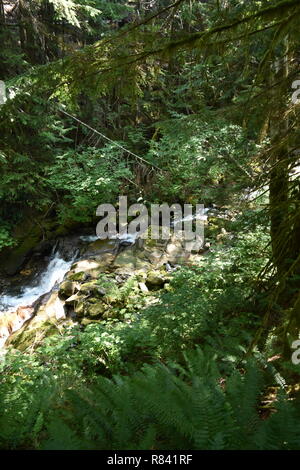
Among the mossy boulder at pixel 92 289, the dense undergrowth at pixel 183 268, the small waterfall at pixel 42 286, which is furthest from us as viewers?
the small waterfall at pixel 42 286

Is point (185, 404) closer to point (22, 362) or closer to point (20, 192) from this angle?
point (22, 362)

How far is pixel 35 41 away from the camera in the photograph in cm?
1119

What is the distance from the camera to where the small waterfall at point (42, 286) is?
868cm

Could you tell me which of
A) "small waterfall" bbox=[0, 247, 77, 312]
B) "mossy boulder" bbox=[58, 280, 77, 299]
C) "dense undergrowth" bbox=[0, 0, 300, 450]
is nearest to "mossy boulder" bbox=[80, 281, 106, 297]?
"mossy boulder" bbox=[58, 280, 77, 299]

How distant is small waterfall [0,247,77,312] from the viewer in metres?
8.68

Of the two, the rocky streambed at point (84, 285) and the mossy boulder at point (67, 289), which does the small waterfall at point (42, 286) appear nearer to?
the rocky streambed at point (84, 285)

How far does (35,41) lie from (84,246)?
715 cm

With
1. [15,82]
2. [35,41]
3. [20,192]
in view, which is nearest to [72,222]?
[20,192]

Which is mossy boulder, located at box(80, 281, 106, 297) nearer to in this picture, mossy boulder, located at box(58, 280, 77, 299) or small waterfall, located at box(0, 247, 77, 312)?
mossy boulder, located at box(58, 280, 77, 299)

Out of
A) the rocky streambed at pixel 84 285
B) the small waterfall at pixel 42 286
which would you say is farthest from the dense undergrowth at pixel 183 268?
the small waterfall at pixel 42 286

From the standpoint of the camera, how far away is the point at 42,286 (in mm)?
9414

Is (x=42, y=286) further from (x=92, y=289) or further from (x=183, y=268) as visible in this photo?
(x=183, y=268)

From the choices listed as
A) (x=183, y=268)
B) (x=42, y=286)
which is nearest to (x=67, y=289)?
(x=42, y=286)

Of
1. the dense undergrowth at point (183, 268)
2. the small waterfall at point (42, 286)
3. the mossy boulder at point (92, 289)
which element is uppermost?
the dense undergrowth at point (183, 268)
